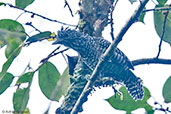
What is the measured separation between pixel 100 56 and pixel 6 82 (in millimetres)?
860

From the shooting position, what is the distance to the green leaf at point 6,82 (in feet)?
8.64

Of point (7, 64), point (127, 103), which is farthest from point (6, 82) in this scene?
point (127, 103)

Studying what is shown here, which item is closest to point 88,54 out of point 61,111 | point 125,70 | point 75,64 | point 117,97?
point 75,64

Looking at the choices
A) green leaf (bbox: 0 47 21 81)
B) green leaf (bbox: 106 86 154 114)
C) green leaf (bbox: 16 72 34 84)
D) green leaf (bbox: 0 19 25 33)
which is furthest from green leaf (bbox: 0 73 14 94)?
green leaf (bbox: 106 86 154 114)

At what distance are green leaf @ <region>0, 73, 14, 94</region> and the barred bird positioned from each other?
518mm

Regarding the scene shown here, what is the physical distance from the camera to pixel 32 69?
2691 mm

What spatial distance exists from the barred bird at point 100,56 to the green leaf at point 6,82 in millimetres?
518

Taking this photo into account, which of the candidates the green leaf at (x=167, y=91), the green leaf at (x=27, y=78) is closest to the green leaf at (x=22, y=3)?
the green leaf at (x=27, y=78)

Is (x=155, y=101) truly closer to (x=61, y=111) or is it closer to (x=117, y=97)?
(x=117, y=97)

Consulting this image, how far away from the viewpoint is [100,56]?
2.99 m

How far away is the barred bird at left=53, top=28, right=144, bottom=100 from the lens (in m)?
2.88

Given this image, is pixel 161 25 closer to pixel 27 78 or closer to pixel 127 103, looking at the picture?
pixel 127 103

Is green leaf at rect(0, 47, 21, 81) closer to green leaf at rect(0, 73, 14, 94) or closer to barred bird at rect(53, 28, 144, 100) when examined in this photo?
green leaf at rect(0, 73, 14, 94)

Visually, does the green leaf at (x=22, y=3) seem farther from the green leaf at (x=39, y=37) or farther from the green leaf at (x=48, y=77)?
the green leaf at (x=48, y=77)
